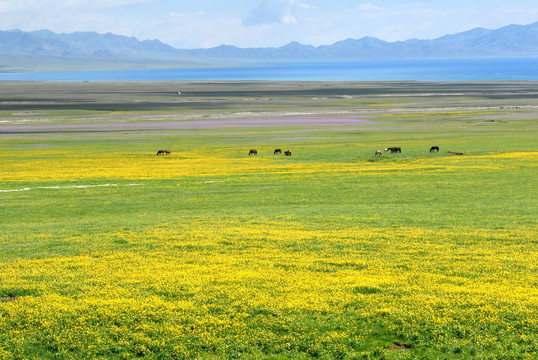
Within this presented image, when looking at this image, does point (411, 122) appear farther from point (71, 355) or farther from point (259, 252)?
point (71, 355)

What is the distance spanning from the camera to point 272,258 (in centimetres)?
1852

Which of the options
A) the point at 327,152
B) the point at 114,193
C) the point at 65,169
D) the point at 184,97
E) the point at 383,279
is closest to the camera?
the point at 383,279

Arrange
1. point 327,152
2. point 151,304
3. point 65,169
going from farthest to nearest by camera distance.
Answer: point 327,152 < point 65,169 < point 151,304

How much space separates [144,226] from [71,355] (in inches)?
513

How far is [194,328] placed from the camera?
13.0 m

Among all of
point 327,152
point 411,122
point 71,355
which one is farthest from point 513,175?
point 411,122

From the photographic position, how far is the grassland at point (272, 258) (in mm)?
12492

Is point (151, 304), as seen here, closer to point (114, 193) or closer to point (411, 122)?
point (114, 193)

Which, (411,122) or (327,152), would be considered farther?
(411,122)

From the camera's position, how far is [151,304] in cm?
1407

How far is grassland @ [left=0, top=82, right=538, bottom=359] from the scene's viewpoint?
1249 cm

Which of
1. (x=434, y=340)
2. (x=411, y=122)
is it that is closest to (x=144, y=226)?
(x=434, y=340)

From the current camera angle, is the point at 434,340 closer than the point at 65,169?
Yes

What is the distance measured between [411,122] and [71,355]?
326 ft
